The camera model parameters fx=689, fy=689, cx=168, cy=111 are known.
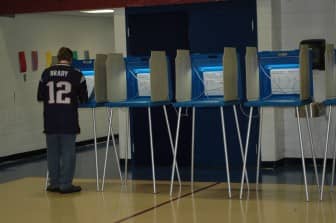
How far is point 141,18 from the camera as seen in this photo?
9.41m

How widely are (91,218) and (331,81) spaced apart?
257cm

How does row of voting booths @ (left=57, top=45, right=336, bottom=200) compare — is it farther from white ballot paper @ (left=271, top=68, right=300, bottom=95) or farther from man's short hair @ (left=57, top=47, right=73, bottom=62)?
man's short hair @ (left=57, top=47, right=73, bottom=62)

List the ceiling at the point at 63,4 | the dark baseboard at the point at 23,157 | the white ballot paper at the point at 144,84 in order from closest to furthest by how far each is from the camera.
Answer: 1. the white ballot paper at the point at 144,84
2. the ceiling at the point at 63,4
3. the dark baseboard at the point at 23,157

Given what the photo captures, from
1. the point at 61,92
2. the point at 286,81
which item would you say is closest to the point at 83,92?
the point at 61,92

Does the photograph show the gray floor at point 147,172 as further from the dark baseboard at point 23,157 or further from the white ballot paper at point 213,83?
the white ballot paper at point 213,83

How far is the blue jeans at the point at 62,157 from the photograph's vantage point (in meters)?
6.90

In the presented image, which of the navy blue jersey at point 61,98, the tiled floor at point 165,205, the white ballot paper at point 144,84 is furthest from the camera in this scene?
the white ballot paper at point 144,84

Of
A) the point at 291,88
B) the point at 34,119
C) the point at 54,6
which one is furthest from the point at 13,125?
the point at 291,88

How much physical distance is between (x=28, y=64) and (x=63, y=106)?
168 inches

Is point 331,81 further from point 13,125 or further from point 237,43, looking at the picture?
point 13,125

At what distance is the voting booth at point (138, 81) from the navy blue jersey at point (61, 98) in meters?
0.42

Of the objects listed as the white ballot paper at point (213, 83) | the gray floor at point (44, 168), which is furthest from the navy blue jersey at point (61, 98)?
the gray floor at point (44, 168)

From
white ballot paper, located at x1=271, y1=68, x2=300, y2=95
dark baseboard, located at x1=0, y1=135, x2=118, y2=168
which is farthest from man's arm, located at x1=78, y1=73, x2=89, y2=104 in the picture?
dark baseboard, located at x1=0, y1=135, x2=118, y2=168

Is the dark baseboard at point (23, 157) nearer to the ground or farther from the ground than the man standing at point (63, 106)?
nearer to the ground
